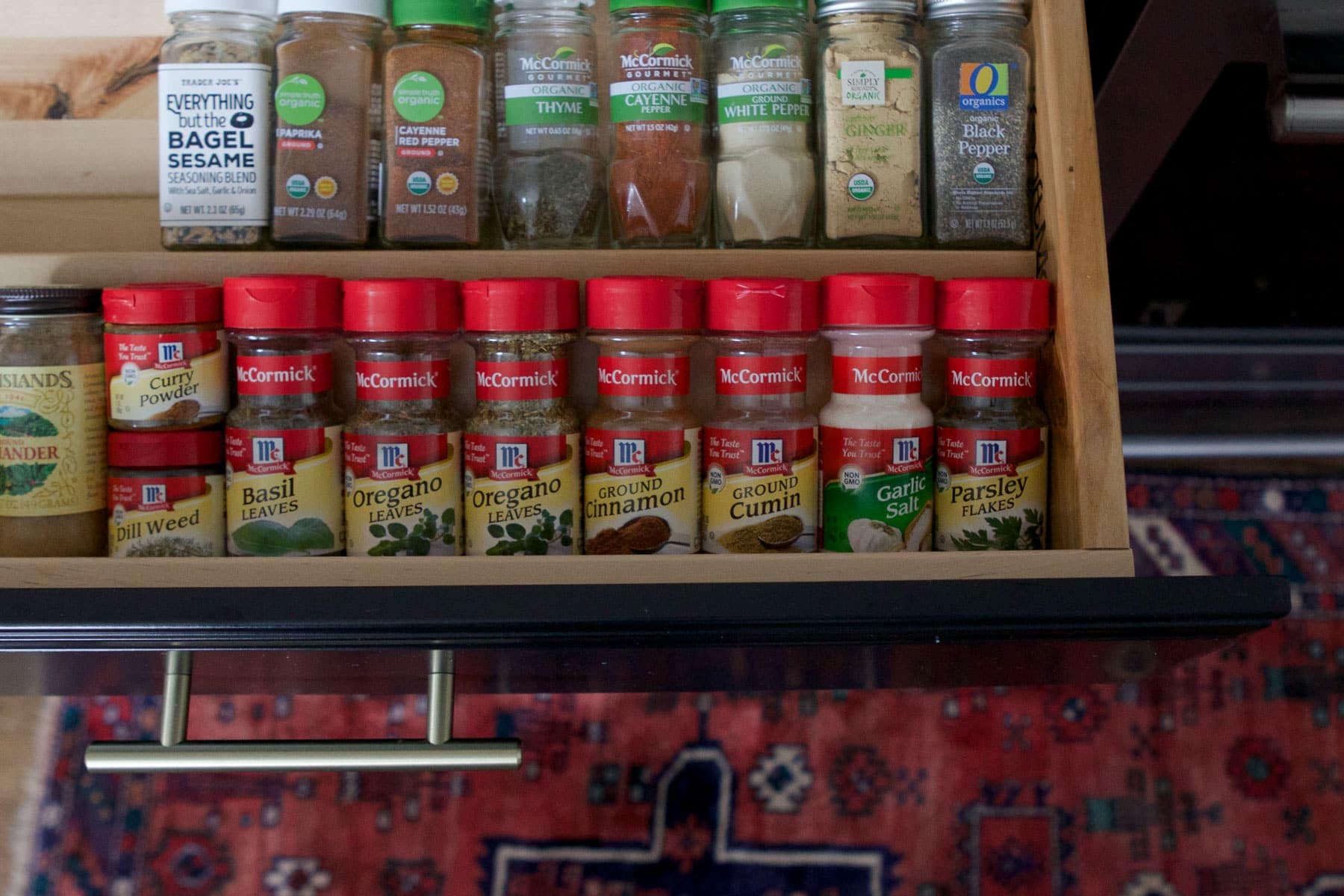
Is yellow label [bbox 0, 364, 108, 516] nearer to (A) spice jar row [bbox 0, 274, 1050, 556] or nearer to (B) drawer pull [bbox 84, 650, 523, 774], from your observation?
(A) spice jar row [bbox 0, 274, 1050, 556]

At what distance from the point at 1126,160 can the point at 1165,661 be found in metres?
0.43

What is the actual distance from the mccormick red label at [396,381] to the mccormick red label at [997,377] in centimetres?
40

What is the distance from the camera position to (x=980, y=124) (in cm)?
89

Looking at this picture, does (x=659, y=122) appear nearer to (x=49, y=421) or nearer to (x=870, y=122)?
Result: (x=870, y=122)

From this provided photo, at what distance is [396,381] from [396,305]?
0.06 metres

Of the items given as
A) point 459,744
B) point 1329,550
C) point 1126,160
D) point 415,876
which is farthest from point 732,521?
point 1329,550

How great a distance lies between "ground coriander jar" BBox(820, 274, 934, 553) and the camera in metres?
0.83

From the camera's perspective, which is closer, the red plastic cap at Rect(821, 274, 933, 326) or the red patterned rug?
the red plastic cap at Rect(821, 274, 933, 326)

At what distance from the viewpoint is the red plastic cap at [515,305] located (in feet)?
2.68

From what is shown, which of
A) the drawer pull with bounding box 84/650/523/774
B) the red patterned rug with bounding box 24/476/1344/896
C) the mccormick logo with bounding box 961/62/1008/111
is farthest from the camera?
the red patterned rug with bounding box 24/476/1344/896

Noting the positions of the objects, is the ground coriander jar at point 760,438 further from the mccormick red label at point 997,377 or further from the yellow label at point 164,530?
the yellow label at point 164,530

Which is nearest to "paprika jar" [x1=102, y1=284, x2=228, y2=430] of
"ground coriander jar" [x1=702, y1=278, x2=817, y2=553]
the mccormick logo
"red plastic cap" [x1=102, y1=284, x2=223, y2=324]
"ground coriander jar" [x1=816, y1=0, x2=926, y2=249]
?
"red plastic cap" [x1=102, y1=284, x2=223, y2=324]

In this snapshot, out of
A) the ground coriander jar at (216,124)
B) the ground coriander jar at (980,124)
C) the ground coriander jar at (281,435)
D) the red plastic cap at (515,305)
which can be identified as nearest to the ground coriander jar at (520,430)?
the red plastic cap at (515,305)

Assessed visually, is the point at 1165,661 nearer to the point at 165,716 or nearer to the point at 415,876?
the point at 165,716
